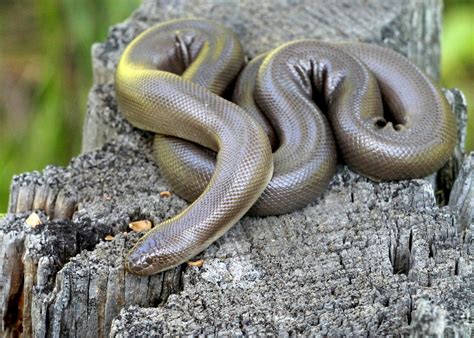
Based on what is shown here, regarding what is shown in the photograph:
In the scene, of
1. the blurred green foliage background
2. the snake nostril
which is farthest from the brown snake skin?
the blurred green foliage background

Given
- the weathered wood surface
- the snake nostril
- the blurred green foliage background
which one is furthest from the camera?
the blurred green foliage background

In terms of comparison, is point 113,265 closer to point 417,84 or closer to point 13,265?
point 13,265

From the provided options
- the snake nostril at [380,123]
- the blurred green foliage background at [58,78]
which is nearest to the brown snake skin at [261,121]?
the snake nostril at [380,123]

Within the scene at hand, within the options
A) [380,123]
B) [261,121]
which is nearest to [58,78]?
[261,121]

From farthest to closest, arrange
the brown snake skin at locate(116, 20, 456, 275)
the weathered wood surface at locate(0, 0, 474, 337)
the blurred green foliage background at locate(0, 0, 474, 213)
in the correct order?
the blurred green foliage background at locate(0, 0, 474, 213)
the brown snake skin at locate(116, 20, 456, 275)
the weathered wood surface at locate(0, 0, 474, 337)

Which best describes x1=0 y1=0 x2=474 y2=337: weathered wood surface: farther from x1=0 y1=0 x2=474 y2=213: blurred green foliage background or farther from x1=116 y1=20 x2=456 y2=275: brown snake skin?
x1=0 y1=0 x2=474 y2=213: blurred green foliage background

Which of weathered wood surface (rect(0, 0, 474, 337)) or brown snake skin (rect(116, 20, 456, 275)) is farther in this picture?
brown snake skin (rect(116, 20, 456, 275))

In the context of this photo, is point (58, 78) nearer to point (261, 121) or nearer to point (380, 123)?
point (261, 121)

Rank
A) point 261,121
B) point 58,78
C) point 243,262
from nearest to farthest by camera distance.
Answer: point 243,262 → point 261,121 → point 58,78
